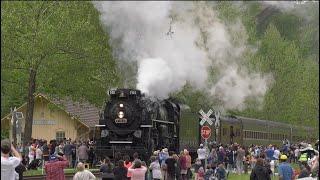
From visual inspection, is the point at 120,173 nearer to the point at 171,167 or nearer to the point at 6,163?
the point at 171,167

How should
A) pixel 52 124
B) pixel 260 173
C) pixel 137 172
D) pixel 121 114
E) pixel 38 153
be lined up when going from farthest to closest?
1. pixel 52 124
2. pixel 38 153
3. pixel 121 114
4. pixel 137 172
5. pixel 260 173

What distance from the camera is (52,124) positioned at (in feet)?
178

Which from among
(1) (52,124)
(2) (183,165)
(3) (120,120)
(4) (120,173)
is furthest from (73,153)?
(1) (52,124)

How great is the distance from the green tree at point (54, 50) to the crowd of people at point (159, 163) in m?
2.91

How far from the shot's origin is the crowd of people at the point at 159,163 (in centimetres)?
1578

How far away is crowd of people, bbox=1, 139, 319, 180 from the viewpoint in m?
15.8

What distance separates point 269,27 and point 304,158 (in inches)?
1925

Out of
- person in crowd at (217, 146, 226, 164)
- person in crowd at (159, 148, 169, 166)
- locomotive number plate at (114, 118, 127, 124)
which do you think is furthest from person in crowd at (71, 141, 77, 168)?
person in crowd at (159, 148, 169, 166)

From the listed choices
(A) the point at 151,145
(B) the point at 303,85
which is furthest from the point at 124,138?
(B) the point at 303,85

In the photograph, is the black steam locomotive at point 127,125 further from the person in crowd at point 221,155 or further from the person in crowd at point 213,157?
the person in crowd at point 221,155

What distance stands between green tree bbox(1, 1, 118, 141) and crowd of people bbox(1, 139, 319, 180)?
2.91 metres

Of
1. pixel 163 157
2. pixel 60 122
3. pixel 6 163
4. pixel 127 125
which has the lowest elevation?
pixel 6 163

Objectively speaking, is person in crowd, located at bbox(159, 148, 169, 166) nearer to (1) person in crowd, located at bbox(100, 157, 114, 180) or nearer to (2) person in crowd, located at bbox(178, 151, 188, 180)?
(2) person in crowd, located at bbox(178, 151, 188, 180)

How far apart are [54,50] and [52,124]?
20.9 m
